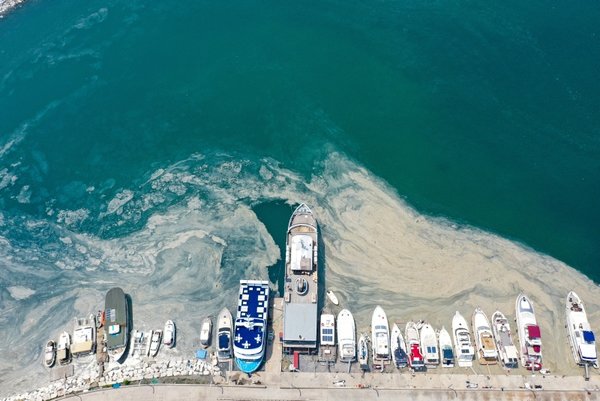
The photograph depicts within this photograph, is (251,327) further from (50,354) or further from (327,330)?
(50,354)

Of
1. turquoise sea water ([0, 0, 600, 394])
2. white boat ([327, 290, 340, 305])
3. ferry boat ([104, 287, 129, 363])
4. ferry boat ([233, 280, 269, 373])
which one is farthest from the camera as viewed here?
turquoise sea water ([0, 0, 600, 394])

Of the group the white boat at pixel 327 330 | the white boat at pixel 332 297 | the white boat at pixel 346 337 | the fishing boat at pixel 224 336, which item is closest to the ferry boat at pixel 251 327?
the fishing boat at pixel 224 336

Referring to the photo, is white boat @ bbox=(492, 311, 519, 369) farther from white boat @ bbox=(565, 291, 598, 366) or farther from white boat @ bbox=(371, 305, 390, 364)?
white boat @ bbox=(371, 305, 390, 364)

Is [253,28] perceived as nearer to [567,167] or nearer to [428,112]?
[428,112]

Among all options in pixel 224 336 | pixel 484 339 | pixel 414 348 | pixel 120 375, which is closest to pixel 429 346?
pixel 414 348

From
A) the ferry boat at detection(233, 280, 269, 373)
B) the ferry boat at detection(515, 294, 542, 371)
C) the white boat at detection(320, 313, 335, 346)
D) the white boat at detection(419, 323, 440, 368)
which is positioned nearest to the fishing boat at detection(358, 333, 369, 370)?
the white boat at detection(320, 313, 335, 346)

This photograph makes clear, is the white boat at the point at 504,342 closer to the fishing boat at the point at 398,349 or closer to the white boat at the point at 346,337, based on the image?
the fishing boat at the point at 398,349
